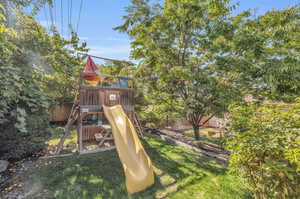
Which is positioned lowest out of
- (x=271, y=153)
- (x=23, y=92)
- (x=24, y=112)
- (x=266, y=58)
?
(x=271, y=153)

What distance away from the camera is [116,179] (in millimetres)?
3510

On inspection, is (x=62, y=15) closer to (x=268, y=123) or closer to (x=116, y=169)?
(x=116, y=169)

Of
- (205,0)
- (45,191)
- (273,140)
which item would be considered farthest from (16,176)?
(205,0)

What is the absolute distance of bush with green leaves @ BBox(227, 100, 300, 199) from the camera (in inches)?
61.1

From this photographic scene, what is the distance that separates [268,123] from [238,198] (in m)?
1.95

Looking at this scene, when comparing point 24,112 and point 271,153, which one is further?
point 24,112

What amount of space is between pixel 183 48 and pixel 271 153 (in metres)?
4.65

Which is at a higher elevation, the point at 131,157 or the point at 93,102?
the point at 93,102

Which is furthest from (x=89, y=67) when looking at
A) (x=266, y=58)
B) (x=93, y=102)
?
(x=266, y=58)

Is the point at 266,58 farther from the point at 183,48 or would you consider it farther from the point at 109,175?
the point at 109,175

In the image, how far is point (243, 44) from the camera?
3732 millimetres

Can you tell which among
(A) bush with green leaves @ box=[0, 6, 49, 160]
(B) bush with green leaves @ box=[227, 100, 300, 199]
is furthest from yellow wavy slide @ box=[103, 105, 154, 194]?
(A) bush with green leaves @ box=[0, 6, 49, 160]

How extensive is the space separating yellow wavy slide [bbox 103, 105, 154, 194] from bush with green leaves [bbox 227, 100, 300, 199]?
2023 millimetres

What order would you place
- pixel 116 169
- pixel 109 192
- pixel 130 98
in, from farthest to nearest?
pixel 130 98 → pixel 116 169 → pixel 109 192
